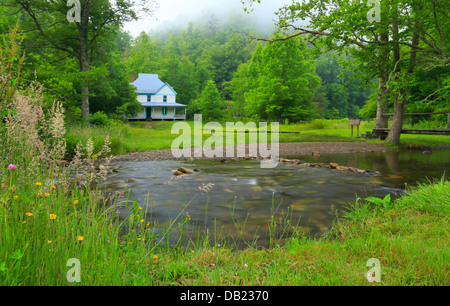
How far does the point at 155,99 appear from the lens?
48750mm

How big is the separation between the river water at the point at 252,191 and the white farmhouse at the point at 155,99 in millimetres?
39678

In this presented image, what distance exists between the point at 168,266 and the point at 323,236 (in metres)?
2.11

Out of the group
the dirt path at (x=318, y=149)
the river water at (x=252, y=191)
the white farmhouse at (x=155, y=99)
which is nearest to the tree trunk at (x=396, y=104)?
the dirt path at (x=318, y=149)

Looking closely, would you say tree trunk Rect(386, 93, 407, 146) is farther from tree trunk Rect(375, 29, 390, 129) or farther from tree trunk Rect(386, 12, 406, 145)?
tree trunk Rect(375, 29, 390, 129)

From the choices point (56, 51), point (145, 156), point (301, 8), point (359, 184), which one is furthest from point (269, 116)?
point (359, 184)

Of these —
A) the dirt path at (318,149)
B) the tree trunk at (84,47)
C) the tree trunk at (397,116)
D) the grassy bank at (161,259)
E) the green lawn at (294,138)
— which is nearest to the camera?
the grassy bank at (161,259)

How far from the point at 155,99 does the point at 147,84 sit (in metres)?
3.46

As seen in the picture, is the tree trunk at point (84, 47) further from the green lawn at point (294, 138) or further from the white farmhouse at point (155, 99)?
the white farmhouse at point (155, 99)

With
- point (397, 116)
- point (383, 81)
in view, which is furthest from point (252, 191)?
point (383, 81)

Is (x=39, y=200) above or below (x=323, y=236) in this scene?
above

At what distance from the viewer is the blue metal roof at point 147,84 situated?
159 feet

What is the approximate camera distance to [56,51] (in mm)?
21641
